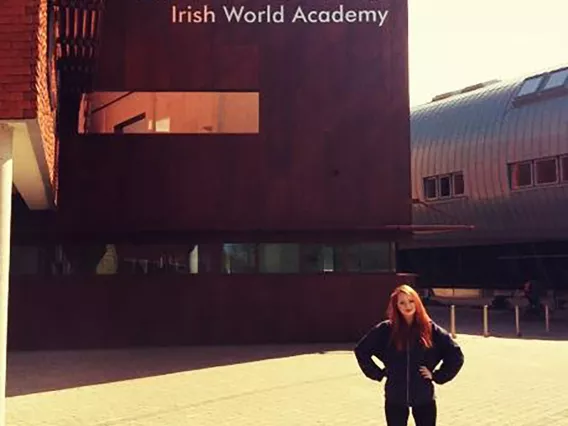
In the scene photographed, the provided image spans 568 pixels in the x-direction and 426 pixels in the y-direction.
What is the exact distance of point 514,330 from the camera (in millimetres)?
21156

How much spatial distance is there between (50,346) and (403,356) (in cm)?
1287

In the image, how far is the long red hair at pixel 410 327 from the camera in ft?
15.1

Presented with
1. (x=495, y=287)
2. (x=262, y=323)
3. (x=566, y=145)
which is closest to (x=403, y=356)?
(x=262, y=323)

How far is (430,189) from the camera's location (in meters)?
37.7

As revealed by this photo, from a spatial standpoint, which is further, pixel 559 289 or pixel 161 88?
pixel 559 289

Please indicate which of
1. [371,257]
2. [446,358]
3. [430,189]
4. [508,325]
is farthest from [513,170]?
[446,358]

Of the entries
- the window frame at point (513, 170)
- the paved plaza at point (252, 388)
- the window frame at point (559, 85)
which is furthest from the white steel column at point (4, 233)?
the window frame at point (559, 85)

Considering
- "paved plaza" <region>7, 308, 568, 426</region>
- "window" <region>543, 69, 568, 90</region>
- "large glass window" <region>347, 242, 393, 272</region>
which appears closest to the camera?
"paved plaza" <region>7, 308, 568, 426</region>

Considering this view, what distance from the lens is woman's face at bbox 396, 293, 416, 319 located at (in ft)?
15.1

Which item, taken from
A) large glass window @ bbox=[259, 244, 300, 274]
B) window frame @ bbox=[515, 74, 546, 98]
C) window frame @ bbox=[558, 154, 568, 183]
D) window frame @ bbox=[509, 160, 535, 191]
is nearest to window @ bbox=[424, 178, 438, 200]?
Result: window frame @ bbox=[509, 160, 535, 191]

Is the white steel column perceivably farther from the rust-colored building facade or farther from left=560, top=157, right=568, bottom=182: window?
left=560, top=157, right=568, bottom=182: window

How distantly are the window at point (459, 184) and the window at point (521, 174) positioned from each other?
330cm

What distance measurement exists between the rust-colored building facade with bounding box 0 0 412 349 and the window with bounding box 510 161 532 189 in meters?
16.9

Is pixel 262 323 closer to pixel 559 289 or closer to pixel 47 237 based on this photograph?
pixel 47 237
